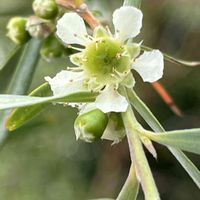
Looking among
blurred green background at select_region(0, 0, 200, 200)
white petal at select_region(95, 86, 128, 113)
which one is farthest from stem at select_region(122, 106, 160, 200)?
blurred green background at select_region(0, 0, 200, 200)

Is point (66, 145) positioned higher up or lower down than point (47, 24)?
lower down

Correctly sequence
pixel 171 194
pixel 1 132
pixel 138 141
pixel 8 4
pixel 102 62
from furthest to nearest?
pixel 171 194
pixel 8 4
pixel 1 132
pixel 102 62
pixel 138 141

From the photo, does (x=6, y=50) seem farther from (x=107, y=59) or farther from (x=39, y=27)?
(x=107, y=59)

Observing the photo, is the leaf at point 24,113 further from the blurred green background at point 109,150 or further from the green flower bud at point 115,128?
the blurred green background at point 109,150

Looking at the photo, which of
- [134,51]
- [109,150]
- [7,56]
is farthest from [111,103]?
[109,150]

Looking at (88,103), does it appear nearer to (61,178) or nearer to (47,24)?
(47,24)

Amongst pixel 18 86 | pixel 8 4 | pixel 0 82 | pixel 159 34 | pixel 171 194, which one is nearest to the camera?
pixel 18 86

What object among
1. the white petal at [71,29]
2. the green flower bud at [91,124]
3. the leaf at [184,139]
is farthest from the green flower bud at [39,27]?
the leaf at [184,139]

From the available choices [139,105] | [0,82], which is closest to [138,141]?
[139,105]

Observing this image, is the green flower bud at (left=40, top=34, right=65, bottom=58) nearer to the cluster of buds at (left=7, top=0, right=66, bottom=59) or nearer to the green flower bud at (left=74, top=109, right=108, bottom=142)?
the cluster of buds at (left=7, top=0, right=66, bottom=59)
